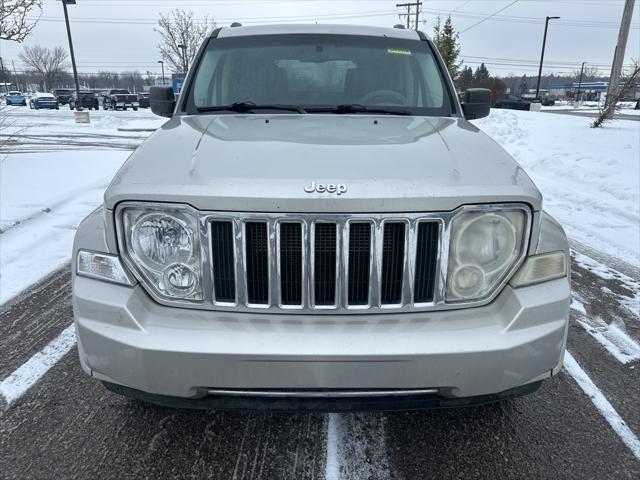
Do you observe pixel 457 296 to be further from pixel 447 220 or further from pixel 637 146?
pixel 637 146

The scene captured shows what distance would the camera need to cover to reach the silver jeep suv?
175 cm

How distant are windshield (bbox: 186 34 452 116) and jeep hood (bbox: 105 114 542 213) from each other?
670 millimetres

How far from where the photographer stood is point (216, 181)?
1865 millimetres

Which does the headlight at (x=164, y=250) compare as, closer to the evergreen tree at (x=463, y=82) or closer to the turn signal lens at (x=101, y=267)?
the turn signal lens at (x=101, y=267)

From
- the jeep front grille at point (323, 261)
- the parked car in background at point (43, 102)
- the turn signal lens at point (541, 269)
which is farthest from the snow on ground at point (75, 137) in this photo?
the parked car in background at point (43, 102)

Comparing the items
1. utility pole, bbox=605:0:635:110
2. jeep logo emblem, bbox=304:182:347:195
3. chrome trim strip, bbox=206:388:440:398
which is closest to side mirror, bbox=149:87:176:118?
jeep logo emblem, bbox=304:182:347:195

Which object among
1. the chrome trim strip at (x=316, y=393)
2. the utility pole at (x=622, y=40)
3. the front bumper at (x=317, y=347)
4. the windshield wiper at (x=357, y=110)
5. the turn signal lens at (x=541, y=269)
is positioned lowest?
the chrome trim strip at (x=316, y=393)

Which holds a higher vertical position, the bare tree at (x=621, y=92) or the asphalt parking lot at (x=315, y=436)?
the bare tree at (x=621, y=92)

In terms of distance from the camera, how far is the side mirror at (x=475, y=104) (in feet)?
11.2

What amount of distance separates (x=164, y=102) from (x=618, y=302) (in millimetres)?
3894

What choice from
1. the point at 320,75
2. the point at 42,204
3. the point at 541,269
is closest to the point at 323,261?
the point at 541,269

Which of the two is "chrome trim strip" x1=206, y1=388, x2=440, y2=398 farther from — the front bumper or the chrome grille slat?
the chrome grille slat

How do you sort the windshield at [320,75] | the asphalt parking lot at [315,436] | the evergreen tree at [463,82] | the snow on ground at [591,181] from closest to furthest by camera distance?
the asphalt parking lot at [315,436], the windshield at [320,75], the snow on ground at [591,181], the evergreen tree at [463,82]

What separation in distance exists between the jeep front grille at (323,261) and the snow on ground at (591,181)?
390cm
